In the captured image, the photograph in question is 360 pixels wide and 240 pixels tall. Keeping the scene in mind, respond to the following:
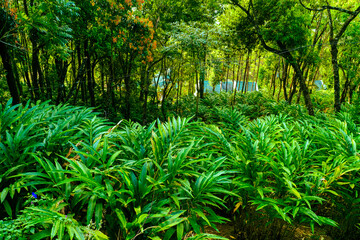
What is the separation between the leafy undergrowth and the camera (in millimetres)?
1372

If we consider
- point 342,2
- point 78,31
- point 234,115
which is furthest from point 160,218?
point 342,2

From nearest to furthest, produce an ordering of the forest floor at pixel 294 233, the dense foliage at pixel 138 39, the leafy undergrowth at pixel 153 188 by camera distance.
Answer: the leafy undergrowth at pixel 153 188 → the forest floor at pixel 294 233 → the dense foliage at pixel 138 39

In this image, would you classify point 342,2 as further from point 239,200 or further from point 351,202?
point 239,200

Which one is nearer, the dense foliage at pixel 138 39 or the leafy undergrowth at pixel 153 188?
the leafy undergrowth at pixel 153 188

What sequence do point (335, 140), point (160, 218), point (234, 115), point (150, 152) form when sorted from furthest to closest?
point (234, 115)
point (335, 140)
point (150, 152)
point (160, 218)

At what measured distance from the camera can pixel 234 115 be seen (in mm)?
3980

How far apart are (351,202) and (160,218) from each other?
6.54 ft

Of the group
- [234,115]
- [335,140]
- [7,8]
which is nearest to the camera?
[335,140]

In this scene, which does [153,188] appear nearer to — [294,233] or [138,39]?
[294,233]

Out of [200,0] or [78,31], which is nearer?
[78,31]

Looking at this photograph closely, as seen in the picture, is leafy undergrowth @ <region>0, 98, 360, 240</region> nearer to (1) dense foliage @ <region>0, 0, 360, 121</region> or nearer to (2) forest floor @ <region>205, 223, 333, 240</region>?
(2) forest floor @ <region>205, 223, 333, 240</region>

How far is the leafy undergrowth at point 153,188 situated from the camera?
137 centimetres

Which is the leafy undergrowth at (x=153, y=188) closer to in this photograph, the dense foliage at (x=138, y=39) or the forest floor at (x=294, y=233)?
the forest floor at (x=294, y=233)

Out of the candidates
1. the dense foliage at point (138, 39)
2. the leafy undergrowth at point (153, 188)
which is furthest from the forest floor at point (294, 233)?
the dense foliage at point (138, 39)
